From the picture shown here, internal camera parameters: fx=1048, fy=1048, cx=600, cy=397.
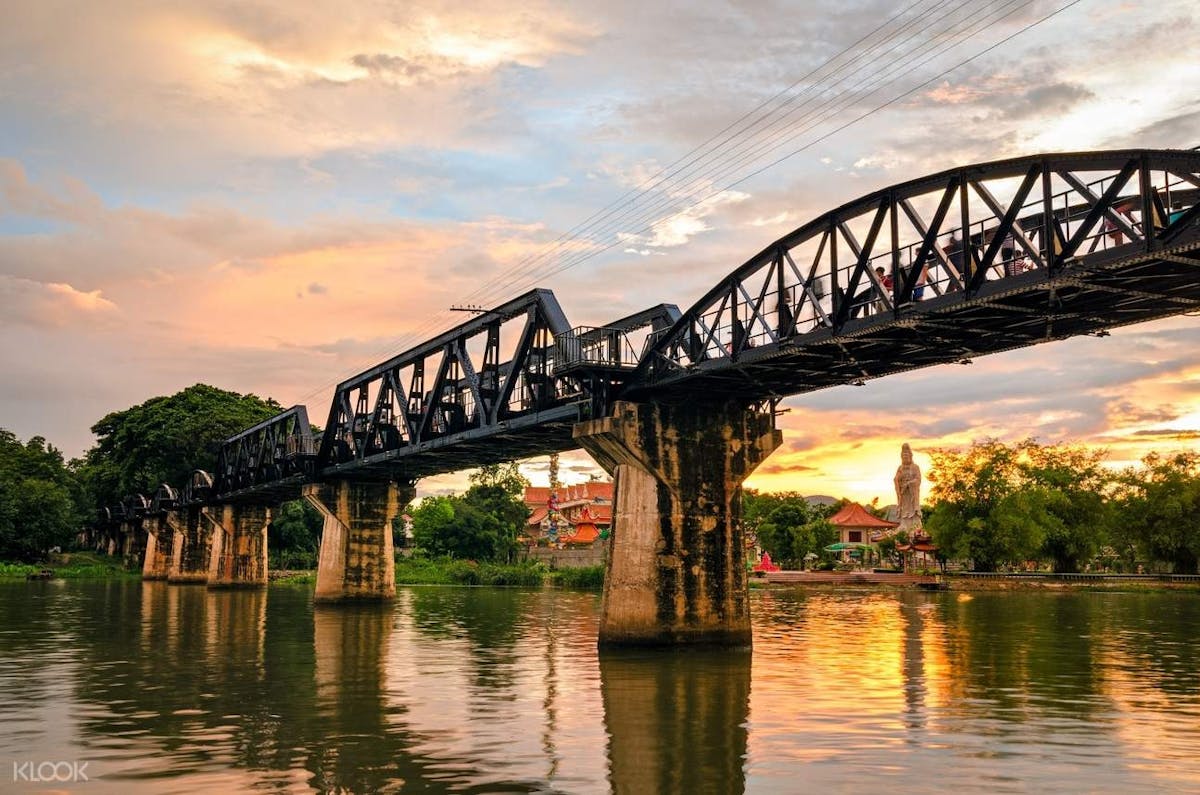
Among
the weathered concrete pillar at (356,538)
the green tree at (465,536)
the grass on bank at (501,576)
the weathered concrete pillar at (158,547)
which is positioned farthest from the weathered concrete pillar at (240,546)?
the green tree at (465,536)

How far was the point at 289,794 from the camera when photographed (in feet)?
55.8

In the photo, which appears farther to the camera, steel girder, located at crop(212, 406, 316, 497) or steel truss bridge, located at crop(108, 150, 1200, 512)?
steel girder, located at crop(212, 406, 316, 497)

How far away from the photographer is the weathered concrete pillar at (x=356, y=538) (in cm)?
7106

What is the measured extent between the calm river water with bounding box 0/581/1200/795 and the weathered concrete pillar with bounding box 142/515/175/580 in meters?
81.0

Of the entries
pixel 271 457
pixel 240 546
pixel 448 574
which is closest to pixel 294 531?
pixel 448 574

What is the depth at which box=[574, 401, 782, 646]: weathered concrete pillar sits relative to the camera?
37.6m

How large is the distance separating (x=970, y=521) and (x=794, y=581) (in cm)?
2000

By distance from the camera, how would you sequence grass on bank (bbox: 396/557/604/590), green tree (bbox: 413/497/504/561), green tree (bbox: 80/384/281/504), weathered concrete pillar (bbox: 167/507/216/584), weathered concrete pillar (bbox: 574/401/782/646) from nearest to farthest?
weathered concrete pillar (bbox: 574/401/782/646) < grass on bank (bbox: 396/557/604/590) < weathered concrete pillar (bbox: 167/507/216/584) < green tree (bbox: 80/384/281/504) < green tree (bbox: 413/497/504/561)

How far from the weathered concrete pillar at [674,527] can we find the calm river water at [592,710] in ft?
4.83

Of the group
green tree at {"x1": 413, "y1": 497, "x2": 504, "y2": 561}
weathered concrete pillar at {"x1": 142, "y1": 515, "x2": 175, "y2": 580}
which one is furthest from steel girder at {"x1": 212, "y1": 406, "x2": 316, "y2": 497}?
green tree at {"x1": 413, "y1": 497, "x2": 504, "y2": 561}

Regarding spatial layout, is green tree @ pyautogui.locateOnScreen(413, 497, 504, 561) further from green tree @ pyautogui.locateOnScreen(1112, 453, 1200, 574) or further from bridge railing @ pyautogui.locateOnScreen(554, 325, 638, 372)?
bridge railing @ pyautogui.locateOnScreen(554, 325, 638, 372)

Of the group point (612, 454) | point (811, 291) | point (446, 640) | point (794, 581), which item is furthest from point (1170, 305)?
point (794, 581)

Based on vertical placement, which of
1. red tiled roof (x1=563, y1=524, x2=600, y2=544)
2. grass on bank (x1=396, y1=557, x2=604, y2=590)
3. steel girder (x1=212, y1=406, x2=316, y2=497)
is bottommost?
grass on bank (x1=396, y1=557, x2=604, y2=590)

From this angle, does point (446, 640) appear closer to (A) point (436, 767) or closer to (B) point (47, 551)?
(A) point (436, 767)
